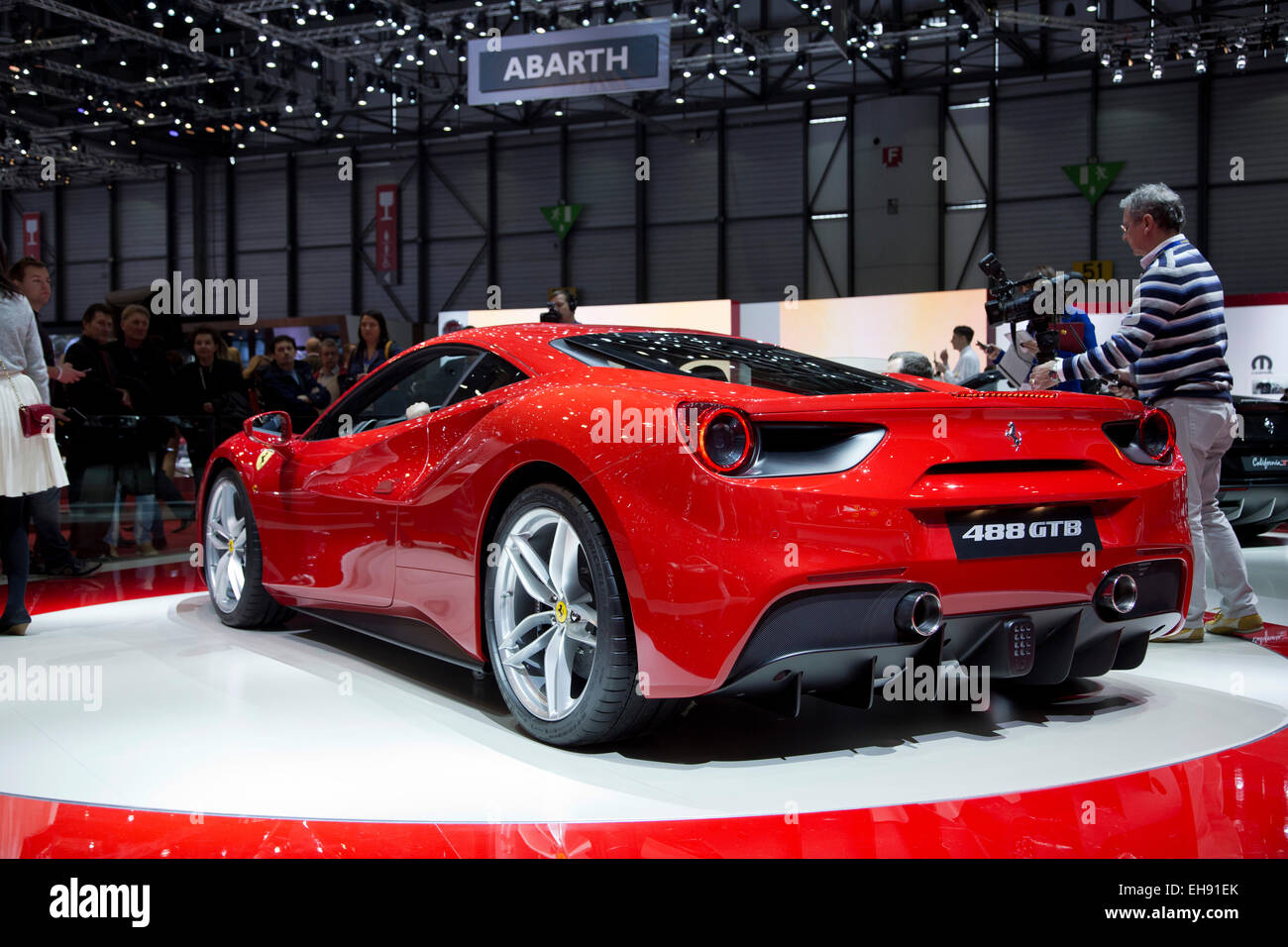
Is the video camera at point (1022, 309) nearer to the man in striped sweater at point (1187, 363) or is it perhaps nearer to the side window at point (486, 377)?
the man in striped sweater at point (1187, 363)

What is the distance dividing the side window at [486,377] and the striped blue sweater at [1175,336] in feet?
7.28

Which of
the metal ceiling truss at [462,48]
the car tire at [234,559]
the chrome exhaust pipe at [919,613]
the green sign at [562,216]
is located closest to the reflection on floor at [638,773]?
the chrome exhaust pipe at [919,613]

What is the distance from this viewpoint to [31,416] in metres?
4.34

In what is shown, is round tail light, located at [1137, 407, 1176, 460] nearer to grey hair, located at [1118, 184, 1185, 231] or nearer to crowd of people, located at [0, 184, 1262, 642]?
crowd of people, located at [0, 184, 1262, 642]

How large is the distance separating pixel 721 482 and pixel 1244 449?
5244mm

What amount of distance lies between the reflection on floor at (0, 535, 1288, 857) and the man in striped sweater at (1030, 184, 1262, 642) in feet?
1.78

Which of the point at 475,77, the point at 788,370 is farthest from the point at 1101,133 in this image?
the point at 788,370

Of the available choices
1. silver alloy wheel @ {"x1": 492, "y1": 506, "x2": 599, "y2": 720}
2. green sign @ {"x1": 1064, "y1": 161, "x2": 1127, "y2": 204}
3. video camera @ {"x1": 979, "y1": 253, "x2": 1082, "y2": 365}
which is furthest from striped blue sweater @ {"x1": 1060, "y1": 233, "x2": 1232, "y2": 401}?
green sign @ {"x1": 1064, "y1": 161, "x2": 1127, "y2": 204}

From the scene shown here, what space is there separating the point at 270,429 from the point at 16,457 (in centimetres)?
101

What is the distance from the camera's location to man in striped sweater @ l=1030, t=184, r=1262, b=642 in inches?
157

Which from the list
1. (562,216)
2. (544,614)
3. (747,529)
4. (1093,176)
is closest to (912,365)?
(544,614)
